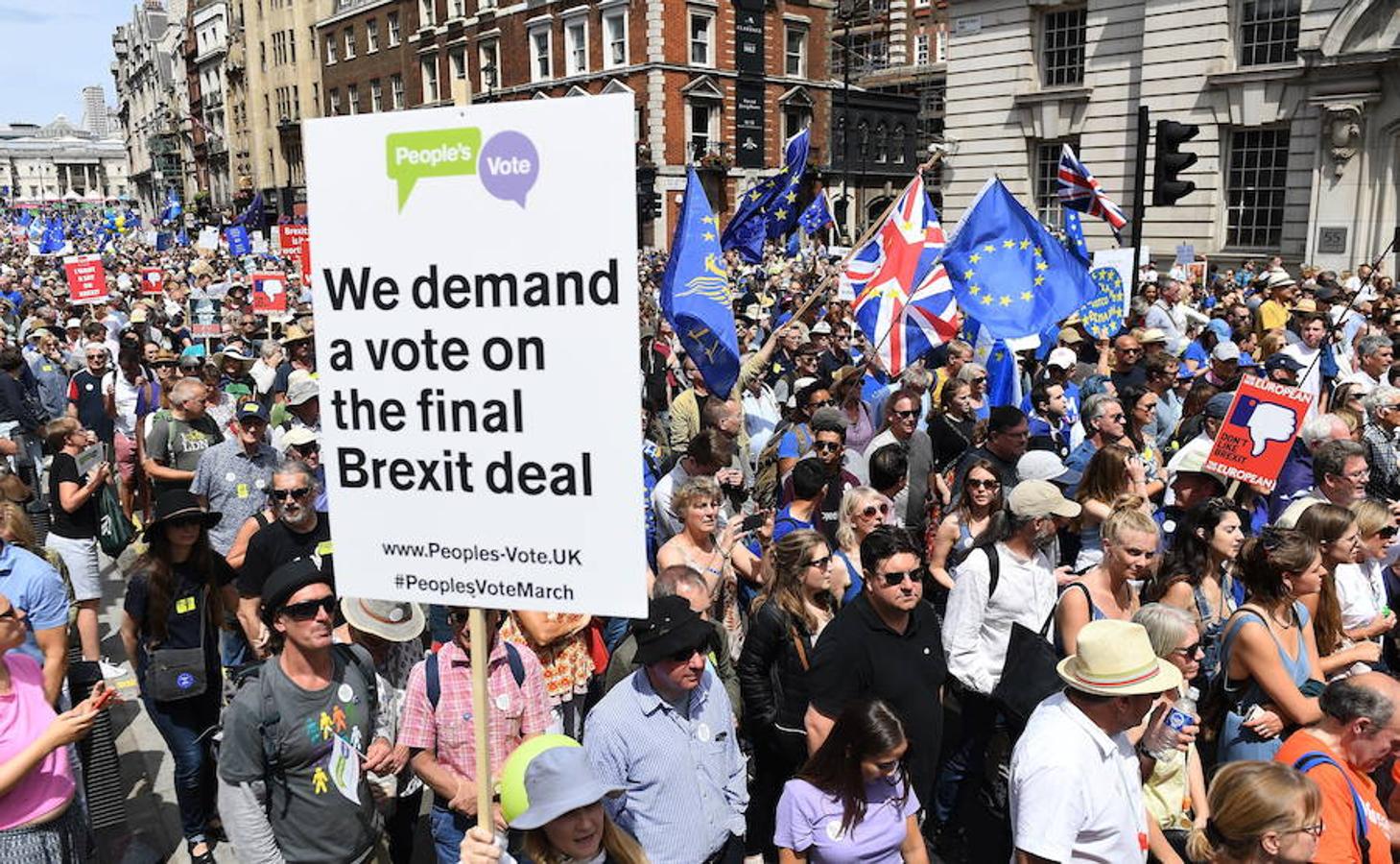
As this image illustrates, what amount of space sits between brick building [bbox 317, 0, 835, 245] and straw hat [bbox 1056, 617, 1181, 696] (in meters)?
36.1

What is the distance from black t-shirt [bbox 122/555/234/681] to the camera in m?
4.33

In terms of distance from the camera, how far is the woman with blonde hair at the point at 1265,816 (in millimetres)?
2738

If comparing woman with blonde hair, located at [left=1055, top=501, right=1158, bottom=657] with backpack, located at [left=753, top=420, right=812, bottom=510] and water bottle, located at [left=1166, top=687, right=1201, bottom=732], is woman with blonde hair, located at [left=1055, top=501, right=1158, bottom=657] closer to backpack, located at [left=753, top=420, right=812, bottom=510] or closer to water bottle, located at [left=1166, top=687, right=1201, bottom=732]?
water bottle, located at [left=1166, top=687, right=1201, bottom=732]

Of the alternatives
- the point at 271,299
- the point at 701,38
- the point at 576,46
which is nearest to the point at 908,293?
the point at 271,299

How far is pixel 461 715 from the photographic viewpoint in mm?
3525

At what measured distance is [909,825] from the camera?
130 inches

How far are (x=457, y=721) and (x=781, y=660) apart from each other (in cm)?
130

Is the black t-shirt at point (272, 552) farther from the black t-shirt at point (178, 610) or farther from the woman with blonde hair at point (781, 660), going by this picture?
the woman with blonde hair at point (781, 660)

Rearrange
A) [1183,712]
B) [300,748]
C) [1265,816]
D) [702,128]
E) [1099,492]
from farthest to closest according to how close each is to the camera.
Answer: [702,128] → [1099,492] → [1183,712] → [300,748] → [1265,816]

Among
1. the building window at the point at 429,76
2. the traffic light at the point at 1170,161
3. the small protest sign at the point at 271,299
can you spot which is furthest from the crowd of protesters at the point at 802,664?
the building window at the point at 429,76

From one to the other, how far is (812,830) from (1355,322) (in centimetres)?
1120

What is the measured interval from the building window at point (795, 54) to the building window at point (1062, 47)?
19.8 m

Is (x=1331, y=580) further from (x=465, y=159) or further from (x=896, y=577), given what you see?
(x=465, y=159)

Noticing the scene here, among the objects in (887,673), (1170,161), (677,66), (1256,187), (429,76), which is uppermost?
(429,76)
